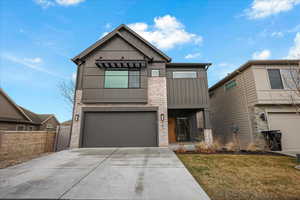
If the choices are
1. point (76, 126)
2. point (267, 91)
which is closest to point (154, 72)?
point (76, 126)

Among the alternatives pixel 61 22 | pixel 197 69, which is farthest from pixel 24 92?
pixel 197 69

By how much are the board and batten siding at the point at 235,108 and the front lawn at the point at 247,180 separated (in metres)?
4.89

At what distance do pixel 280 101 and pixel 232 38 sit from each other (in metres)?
7.37

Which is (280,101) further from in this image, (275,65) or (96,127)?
(96,127)

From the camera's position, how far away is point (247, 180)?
3.21 m

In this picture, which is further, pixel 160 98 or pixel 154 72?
pixel 154 72

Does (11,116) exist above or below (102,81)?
below

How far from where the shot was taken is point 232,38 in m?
12.2

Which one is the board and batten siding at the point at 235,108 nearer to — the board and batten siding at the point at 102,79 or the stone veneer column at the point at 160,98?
the stone veneer column at the point at 160,98

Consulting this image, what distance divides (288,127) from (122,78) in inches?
434

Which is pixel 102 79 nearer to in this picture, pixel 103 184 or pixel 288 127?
pixel 103 184

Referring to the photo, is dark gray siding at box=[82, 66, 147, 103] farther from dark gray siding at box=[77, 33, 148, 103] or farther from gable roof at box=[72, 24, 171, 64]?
gable roof at box=[72, 24, 171, 64]

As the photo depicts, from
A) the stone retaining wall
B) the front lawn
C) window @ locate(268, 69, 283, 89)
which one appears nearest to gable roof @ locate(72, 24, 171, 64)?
the stone retaining wall

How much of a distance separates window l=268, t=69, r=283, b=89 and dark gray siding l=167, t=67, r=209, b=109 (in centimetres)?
417
